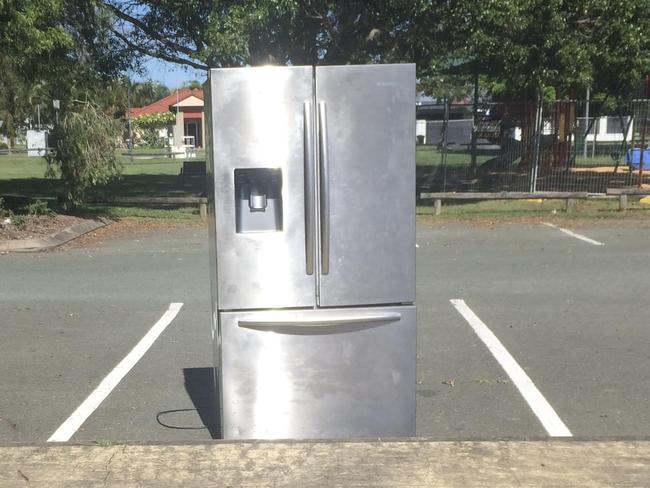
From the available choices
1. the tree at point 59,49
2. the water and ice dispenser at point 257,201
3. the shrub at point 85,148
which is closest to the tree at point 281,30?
the tree at point 59,49

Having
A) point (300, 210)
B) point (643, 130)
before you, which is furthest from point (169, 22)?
point (300, 210)

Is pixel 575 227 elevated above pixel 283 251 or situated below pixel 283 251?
below

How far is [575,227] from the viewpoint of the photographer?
1380cm

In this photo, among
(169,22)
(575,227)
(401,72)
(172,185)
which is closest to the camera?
(401,72)

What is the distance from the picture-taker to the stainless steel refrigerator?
3.73 m

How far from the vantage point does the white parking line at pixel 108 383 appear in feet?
15.2

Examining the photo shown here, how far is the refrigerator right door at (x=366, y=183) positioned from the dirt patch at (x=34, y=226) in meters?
9.50

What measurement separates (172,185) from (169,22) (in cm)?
994

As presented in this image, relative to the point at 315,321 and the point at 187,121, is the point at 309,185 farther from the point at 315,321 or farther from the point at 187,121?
the point at 187,121

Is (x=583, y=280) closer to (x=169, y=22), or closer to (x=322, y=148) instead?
(x=322, y=148)

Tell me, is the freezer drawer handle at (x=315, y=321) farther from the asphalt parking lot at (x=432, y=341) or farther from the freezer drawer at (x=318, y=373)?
the asphalt parking lot at (x=432, y=341)

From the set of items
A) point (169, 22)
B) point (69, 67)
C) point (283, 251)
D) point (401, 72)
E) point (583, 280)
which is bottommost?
point (583, 280)

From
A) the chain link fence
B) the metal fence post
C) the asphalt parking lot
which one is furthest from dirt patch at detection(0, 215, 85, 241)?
the metal fence post

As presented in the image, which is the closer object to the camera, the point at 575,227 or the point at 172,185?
the point at 575,227
